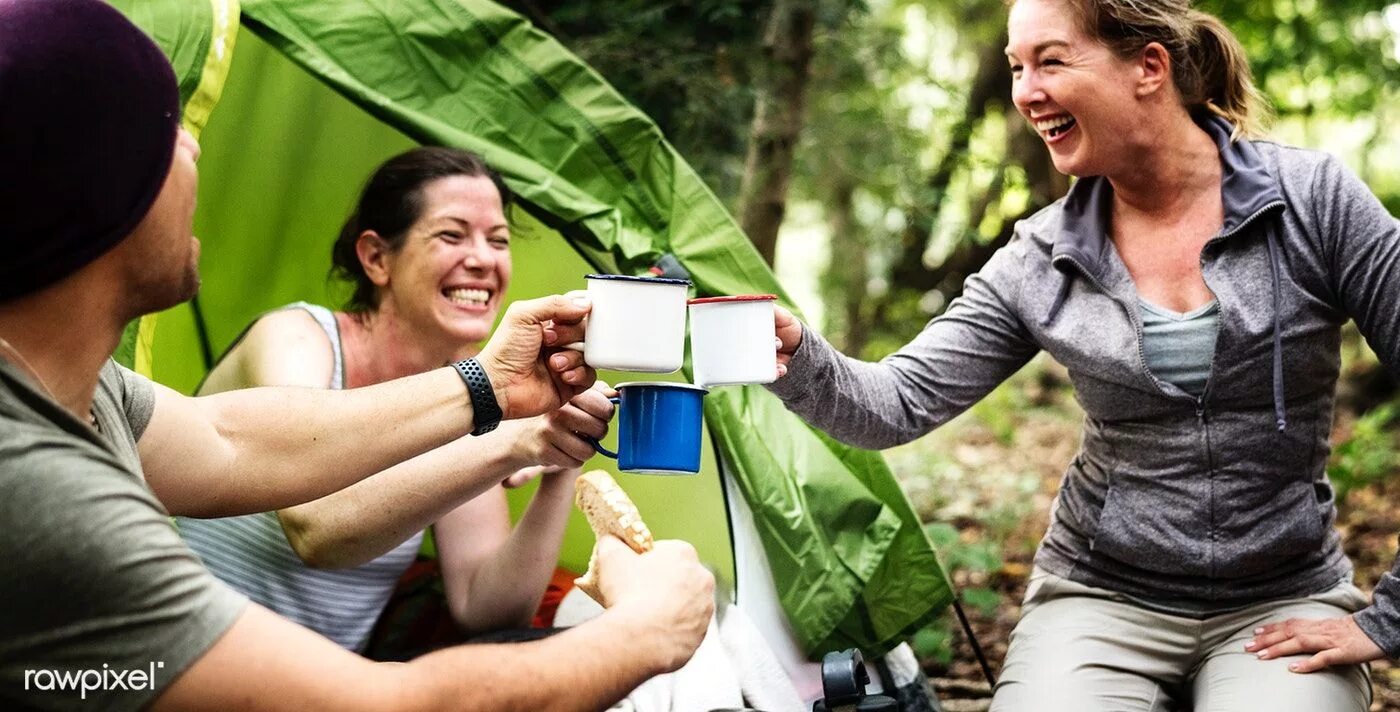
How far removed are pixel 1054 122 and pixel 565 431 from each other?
1.03 metres

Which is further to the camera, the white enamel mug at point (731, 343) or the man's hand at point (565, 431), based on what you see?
the man's hand at point (565, 431)

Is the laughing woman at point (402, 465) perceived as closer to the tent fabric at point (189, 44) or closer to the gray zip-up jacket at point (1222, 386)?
the tent fabric at point (189, 44)

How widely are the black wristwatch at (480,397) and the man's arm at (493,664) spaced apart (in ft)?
1.04

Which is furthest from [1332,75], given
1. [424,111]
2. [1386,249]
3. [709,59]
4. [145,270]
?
[145,270]

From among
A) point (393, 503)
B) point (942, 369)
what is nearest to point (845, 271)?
point (942, 369)

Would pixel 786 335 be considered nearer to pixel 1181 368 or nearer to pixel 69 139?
pixel 1181 368

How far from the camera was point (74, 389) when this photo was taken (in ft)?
4.48

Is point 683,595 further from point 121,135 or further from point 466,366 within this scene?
point 121,135

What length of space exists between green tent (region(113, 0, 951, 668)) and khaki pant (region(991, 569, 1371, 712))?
→ 14.5 inches

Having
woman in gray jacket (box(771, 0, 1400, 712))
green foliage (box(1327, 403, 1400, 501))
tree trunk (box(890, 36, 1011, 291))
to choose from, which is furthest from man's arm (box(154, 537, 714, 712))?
tree trunk (box(890, 36, 1011, 291))

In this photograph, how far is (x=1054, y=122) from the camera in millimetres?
2275

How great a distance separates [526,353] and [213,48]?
1.02 meters

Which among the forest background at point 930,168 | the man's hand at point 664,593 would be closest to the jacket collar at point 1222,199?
the forest background at point 930,168

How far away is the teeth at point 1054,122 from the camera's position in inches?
89.0
